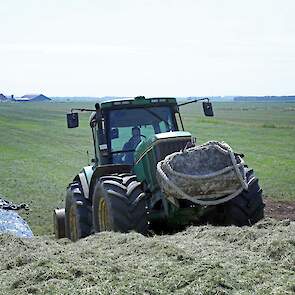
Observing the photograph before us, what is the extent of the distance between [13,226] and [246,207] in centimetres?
486

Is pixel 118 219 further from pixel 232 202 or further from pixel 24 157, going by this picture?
pixel 24 157

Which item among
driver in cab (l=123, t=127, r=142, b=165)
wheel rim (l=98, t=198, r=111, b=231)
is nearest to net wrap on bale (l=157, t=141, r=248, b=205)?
wheel rim (l=98, t=198, r=111, b=231)

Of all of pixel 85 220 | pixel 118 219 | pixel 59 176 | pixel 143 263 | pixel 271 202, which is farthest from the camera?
pixel 59 176

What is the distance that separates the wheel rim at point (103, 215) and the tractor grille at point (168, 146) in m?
1.03

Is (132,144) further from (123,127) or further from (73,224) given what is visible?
(73,224)

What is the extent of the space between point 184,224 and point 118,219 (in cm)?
97

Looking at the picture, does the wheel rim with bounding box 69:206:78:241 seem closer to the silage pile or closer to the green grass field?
the green grass field

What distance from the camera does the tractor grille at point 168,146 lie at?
27.8 feet

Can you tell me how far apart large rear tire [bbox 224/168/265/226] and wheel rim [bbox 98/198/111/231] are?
167 centimetres

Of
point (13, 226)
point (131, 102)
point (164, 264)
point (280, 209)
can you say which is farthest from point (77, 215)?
point (280, 209)

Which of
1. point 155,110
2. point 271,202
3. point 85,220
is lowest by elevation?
point 271,202

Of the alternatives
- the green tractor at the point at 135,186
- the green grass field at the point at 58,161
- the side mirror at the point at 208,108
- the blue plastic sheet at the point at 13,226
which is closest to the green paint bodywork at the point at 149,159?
the green tractor at the point at 135,186

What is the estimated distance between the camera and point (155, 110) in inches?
388

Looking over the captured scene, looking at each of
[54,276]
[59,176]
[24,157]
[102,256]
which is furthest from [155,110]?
[24,157]
